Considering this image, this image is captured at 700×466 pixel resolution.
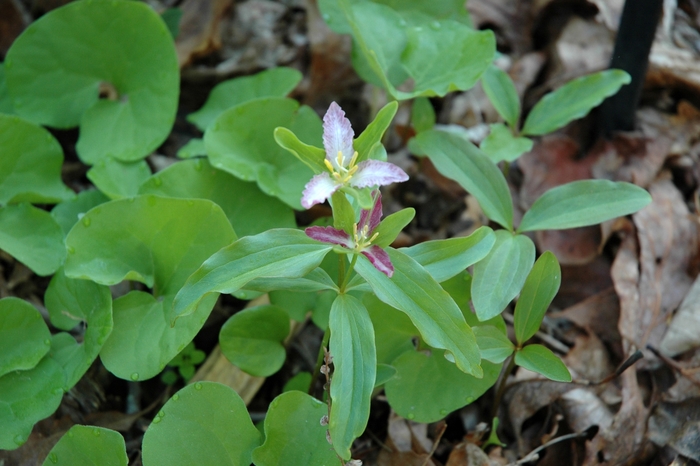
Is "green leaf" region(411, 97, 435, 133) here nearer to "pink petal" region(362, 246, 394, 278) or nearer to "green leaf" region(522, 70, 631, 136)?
"green leaf" region(522, 70, 631, 136)

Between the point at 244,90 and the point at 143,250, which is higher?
the point at 244,90

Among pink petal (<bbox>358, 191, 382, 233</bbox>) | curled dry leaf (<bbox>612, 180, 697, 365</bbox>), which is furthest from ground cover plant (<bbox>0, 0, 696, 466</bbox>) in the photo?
curled dry leaf (<bbox>612, 180, 697, 365</bbox>)

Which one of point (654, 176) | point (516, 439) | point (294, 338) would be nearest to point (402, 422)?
point (516, 439)

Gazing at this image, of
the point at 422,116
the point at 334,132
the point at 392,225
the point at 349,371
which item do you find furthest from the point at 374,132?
the point at 422,116

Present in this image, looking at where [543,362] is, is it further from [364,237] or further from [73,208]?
[73,208]

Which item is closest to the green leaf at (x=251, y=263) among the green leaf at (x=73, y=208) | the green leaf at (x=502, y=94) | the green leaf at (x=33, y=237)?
the green leaf at (x=33, y=237)
